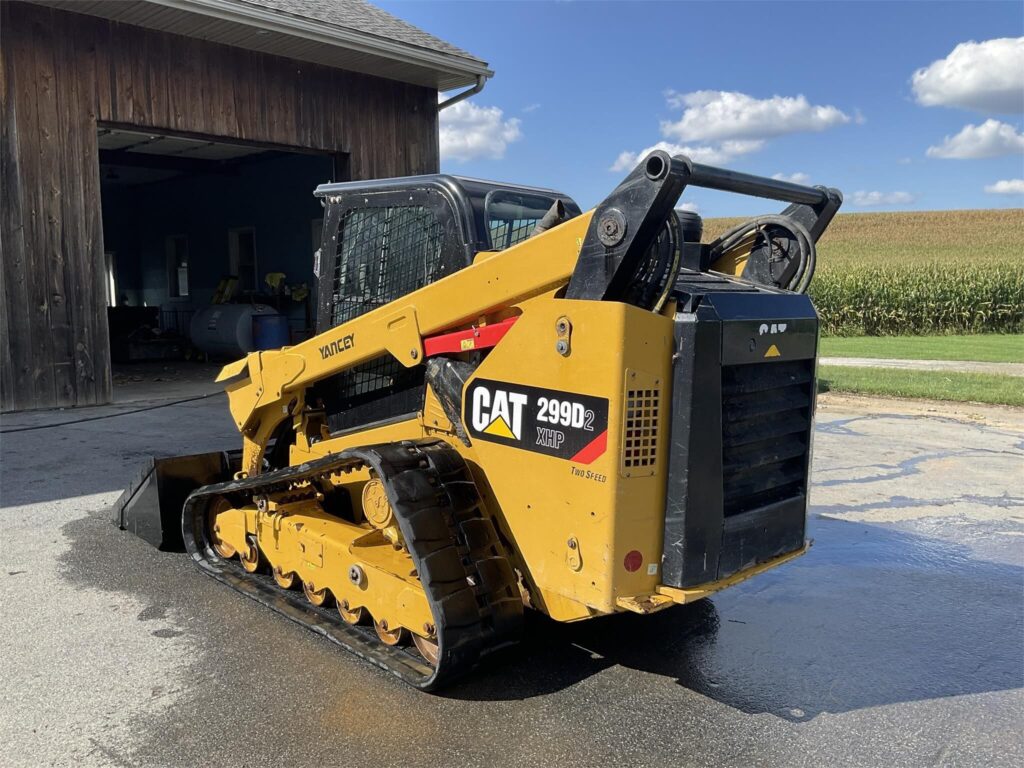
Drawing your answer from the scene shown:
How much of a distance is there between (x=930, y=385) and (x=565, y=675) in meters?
11.3

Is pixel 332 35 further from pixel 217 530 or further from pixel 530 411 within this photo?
pixel 530 411

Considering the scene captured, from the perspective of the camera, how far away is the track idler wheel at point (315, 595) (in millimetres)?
4328

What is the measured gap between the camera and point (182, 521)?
5.22m

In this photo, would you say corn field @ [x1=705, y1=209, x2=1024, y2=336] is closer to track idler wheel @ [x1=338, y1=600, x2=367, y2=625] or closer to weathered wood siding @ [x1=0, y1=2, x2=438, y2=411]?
weathered wood siding @ [x1=0, y1=2, x2=438, y2=411]

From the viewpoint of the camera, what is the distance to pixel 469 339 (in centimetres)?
→ 364

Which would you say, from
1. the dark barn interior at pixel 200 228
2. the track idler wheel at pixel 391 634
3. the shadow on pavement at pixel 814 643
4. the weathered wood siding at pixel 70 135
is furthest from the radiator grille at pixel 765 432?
the dark barn interior at pixel 200 228

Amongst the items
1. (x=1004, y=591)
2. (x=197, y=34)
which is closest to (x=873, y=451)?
(x=1004, y=591)

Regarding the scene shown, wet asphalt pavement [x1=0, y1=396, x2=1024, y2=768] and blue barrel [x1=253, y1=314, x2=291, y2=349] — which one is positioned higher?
blue barrel [x1=253, y1=314, x2=291, y2=349]

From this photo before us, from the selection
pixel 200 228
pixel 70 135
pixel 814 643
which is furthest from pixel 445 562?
pixel 200 228

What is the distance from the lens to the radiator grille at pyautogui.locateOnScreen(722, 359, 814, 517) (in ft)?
11.1

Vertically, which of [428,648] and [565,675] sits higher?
[428,648]

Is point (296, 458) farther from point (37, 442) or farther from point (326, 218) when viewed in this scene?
point (37, 442)

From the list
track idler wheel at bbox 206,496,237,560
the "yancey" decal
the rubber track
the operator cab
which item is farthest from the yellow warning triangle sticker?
track idler wheel at bbox 206,496,237,560

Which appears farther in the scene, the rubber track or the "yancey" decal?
the rubber track
